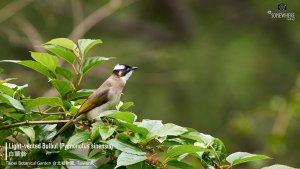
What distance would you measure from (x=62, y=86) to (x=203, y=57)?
6.27 metres

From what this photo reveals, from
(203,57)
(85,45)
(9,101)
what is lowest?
(9,101)

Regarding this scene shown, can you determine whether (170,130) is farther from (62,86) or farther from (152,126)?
(62,86)

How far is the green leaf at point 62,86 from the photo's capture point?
212 cm

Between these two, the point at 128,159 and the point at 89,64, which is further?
the point at 89,64

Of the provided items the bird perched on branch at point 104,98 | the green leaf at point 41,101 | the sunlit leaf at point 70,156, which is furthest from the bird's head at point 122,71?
the sunlit leaf at point 70,156

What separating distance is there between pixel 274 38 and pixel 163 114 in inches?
83.2

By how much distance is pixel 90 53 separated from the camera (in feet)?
22.0

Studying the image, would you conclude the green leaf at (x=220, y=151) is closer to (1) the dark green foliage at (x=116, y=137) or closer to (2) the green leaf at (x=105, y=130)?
(1) the dark green foliage at (x=116, y=137)

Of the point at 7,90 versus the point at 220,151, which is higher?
the point at 7,90

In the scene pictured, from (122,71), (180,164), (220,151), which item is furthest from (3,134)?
(122,71)

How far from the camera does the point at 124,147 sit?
1.83 meters

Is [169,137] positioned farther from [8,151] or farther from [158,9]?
[158,9]

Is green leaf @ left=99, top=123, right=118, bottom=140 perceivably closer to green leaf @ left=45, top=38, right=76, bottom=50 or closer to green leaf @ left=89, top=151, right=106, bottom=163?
green leaf @ left=89, top=151, right=106, bottom=163

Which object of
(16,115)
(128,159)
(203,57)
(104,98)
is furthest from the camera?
(203,57)
